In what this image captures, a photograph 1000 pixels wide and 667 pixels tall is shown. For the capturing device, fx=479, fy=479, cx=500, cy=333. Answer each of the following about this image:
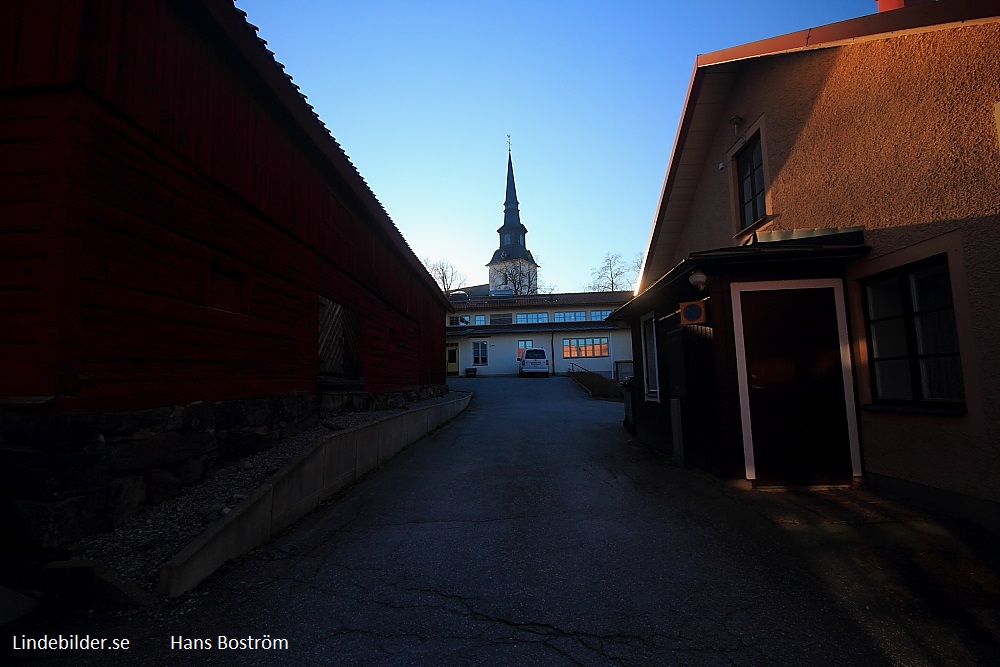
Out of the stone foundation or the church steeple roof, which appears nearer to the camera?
the stone foundation

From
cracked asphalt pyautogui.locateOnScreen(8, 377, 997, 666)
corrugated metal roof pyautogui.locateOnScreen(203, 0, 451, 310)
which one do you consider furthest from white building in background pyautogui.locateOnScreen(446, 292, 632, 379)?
cracked asphalt pyautogui.locateOnScreen(8, 377, 997, 666)

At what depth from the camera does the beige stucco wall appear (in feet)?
14.8

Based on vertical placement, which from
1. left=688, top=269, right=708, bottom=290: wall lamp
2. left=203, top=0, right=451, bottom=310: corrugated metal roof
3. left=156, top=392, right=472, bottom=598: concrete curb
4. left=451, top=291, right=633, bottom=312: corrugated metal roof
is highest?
left=451, top=291, right=633, bottom=312: corrugated metal roof

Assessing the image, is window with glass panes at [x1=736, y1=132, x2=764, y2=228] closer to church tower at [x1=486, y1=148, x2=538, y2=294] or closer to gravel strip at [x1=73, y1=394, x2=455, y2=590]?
gravel strip at [x1=73, y1=394, x2=455, y2=590]

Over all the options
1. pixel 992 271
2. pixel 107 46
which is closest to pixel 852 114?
pixel 992 271

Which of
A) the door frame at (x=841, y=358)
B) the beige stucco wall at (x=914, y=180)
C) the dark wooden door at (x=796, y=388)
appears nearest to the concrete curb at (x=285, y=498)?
the door frame at (x=841, y=358)

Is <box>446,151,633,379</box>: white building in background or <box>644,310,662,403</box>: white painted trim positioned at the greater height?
<box>446,151,633,379</box>: white building in background

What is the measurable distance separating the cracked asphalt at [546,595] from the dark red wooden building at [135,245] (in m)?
1.42

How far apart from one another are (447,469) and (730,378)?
4596 mm

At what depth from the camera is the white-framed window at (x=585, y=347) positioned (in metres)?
33.1

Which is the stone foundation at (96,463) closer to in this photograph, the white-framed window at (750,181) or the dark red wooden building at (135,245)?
the dark red wooden building at (135,245)

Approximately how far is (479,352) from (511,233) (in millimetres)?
34236

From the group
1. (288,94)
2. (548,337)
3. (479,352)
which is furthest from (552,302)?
(288,94)

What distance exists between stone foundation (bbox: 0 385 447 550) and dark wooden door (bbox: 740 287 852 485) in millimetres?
6558
